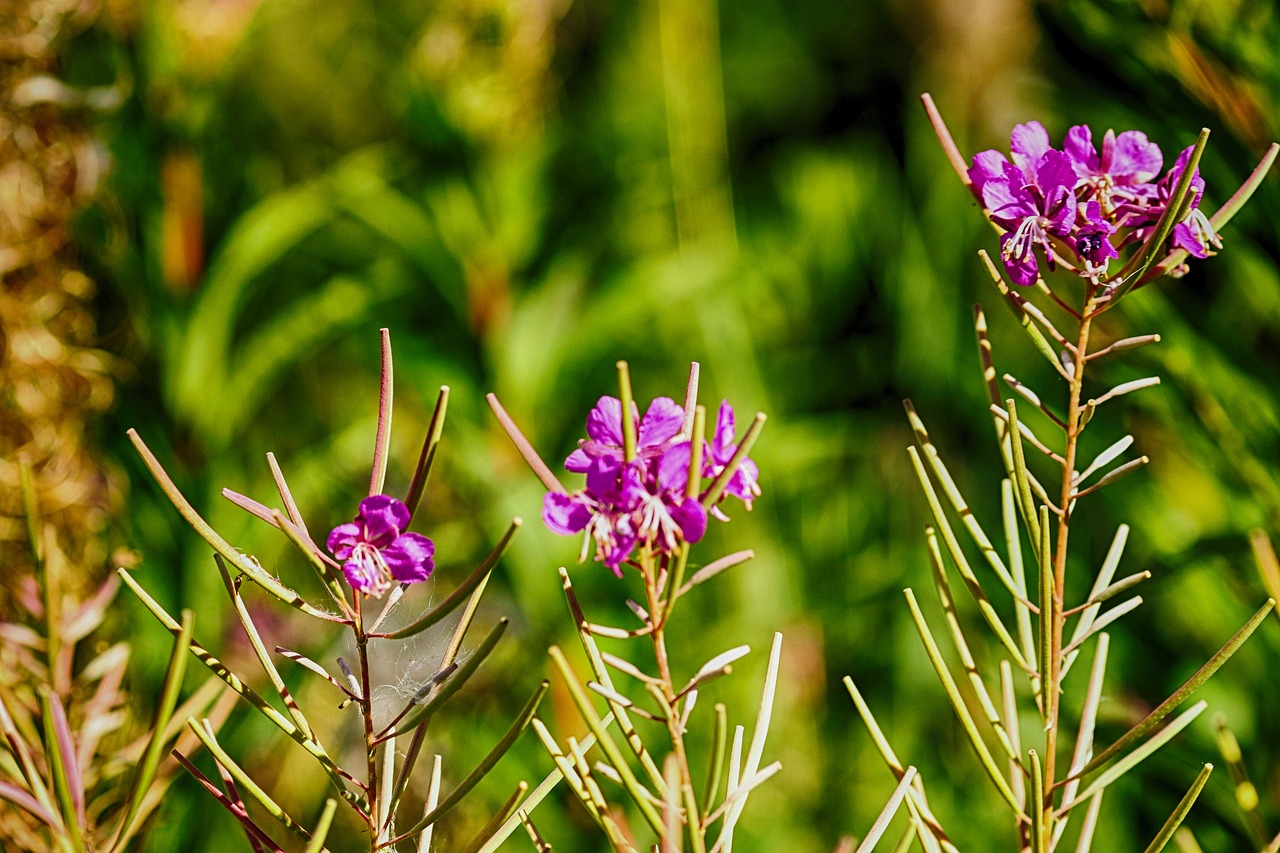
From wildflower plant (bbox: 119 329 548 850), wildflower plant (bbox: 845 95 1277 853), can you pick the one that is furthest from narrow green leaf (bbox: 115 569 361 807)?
wildflower plant (bbox: 845 95 1277 853)

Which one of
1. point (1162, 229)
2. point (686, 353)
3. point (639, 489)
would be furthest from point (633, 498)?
point (686, 353)

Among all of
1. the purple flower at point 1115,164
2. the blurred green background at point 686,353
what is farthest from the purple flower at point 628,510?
the blurred green background at point 686,353

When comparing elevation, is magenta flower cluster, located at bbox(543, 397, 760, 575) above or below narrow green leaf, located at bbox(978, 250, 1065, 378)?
below

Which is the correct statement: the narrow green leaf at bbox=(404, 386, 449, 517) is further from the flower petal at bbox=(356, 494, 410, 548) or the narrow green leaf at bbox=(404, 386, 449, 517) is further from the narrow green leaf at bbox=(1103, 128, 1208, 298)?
the narrow green leaf at bbox=(1103, 128, 1208, 298)

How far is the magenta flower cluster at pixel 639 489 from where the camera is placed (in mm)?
170

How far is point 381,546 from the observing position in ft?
0.60


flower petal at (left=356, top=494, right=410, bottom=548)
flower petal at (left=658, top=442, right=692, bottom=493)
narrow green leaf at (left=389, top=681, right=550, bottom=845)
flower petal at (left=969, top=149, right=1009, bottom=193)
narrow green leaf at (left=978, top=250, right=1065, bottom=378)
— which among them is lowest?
narrow green leaf at (left=389, top=681, right=550, bottom=845)

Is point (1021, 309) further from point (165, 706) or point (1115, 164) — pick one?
point (165, 706)

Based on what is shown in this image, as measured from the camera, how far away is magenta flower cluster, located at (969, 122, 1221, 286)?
0.60 feet

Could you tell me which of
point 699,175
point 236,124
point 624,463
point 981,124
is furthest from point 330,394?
point 624,463

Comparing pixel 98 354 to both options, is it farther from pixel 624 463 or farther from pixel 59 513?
pixel 624 463

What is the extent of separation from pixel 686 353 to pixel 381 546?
2.31 ft

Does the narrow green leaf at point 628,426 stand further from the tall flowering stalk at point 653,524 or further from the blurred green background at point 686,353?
the blurred green background at point 686,353

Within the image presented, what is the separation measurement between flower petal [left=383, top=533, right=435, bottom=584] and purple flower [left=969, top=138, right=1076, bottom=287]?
0.12 m
